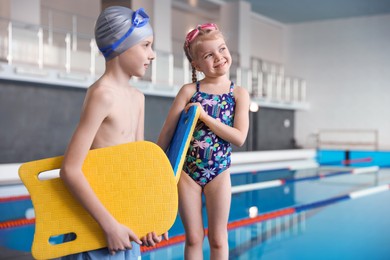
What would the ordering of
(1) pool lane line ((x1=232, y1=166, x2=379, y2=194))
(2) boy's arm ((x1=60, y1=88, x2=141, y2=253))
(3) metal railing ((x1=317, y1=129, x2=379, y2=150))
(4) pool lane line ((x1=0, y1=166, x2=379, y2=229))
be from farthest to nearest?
(3) metal railing ((x1=317, y1=129, x2=379, y2=150))
(1) pool lane line ((x1=232, y1=166, x2=379, y2=194))
(4) pool lane line ((x1=0, y1=166, x2=379, y2=229))
(2) boy's arm ((x1=60, y1=88, x2=141, y2=253))

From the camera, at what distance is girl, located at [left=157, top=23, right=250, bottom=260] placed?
60.6 inches

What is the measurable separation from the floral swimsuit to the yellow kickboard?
1.16 feet

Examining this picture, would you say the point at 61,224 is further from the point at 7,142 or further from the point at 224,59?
the point at 7,142

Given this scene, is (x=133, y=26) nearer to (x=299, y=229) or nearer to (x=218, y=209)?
(x=218, y=209)

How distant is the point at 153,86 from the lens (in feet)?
33.4

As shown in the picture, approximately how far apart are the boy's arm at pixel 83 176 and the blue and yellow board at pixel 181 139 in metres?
0.21

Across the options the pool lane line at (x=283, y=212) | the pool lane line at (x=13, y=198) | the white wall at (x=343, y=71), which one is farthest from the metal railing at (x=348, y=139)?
the pool lane line at (x=13, y=198)

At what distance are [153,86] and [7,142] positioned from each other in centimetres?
344

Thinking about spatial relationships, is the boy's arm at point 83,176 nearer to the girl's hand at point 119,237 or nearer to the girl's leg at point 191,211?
the girl's hand at point 119,237

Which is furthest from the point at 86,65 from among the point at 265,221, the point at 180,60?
the point at 265,221

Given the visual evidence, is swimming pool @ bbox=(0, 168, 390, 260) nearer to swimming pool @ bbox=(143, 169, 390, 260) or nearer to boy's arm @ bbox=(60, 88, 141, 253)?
swimming pool @ bbox=(143, 169, 390, 260)

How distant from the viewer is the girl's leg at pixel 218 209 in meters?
1.61

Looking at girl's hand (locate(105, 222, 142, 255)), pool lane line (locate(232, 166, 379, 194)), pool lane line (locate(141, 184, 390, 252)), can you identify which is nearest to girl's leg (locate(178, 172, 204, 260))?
girl's hand (locate(105, 222, 142, 255))

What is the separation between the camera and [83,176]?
117 centimetres
